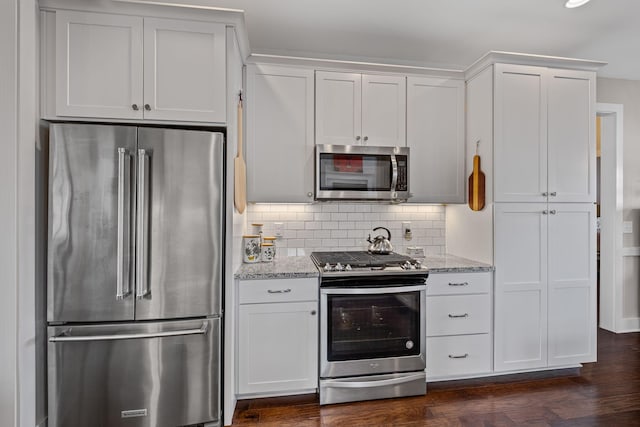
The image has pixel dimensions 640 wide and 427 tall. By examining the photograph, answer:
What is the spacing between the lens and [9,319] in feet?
4.77

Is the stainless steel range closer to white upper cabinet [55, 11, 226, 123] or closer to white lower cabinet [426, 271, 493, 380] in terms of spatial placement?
white lower cabinet [426, 271, 493, 380]

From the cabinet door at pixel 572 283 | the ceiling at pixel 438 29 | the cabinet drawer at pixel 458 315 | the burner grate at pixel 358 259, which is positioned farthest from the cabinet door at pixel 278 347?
the ceiling at pixel 438 29

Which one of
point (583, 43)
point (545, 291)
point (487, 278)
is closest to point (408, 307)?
point (487, 278)

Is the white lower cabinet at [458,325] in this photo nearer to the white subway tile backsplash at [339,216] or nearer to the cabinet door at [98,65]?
the white subway tile backsplash at [339,216]

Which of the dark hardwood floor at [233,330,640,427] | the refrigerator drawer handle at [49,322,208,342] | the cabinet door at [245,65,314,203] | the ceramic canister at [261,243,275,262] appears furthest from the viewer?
the ceramic canister at [261,243,275,262]

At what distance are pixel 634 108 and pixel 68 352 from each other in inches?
217

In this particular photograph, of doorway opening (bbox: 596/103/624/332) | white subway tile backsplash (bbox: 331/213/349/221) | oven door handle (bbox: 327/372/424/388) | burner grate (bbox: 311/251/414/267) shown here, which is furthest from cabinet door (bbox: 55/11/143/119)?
doorway opening (bbox: 596/103/624/332)

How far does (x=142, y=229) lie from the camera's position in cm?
188

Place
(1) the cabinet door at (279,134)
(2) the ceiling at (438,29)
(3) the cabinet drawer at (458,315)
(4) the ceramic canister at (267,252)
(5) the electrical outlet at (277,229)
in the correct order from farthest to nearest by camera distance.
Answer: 1. (5) the electrical outlet at (277,229)
2. (4) the ceramic canister at (267,252)
3. (1) the cabinet door at (279,134)
4. (3) the cabinet drawer at (458,315)
5. (2) the ceiling at (438,29)

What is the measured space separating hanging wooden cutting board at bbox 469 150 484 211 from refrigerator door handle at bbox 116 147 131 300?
2.44 m

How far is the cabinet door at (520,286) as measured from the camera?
2.52 m

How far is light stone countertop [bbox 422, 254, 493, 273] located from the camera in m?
2.46

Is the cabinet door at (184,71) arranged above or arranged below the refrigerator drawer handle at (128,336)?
above

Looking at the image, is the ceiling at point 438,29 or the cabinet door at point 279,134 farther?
the cabinet door at point 279,134
